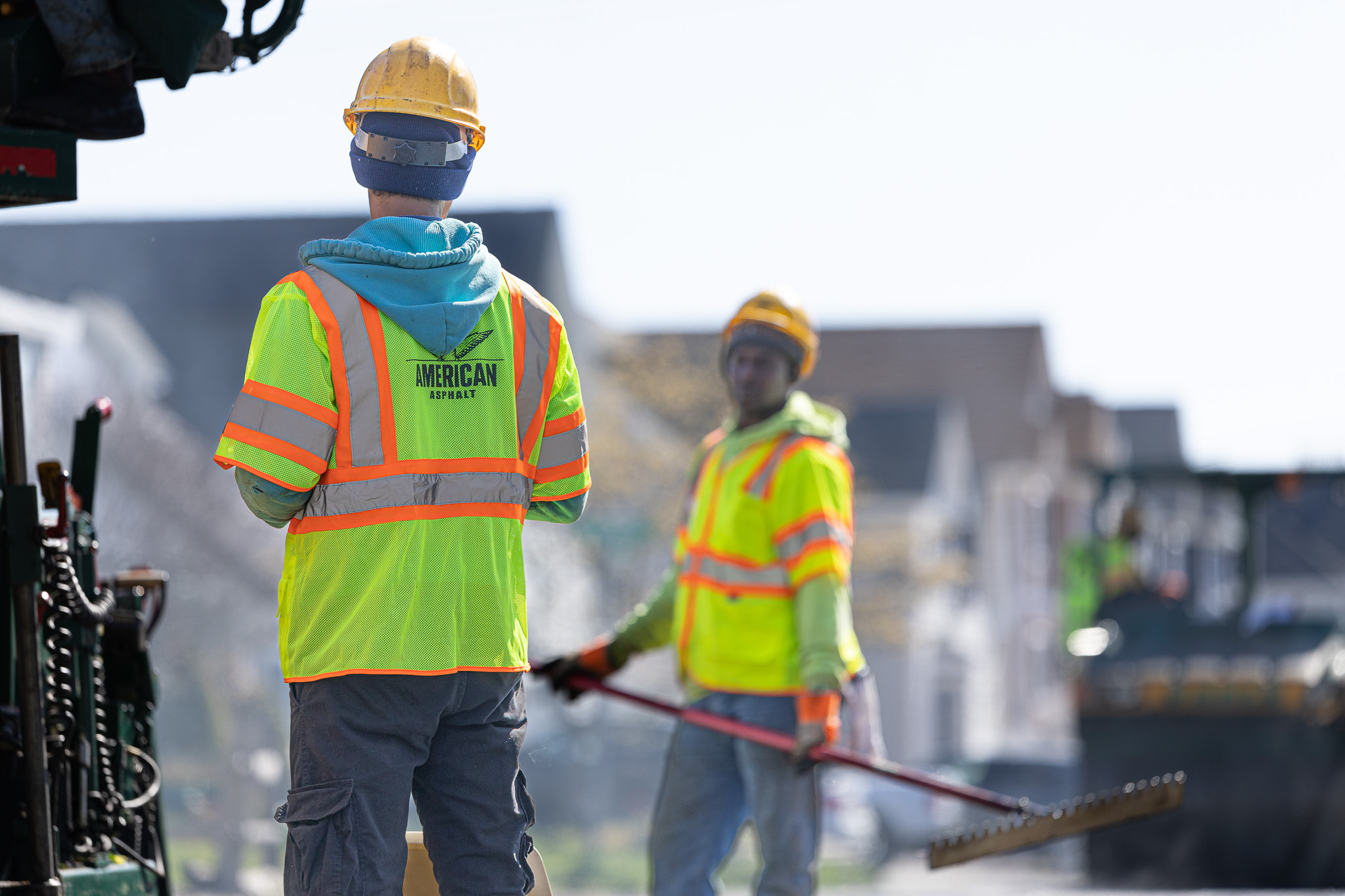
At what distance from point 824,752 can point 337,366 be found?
82.3 inches

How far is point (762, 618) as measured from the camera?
16.4ft

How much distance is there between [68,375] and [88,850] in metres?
19.4

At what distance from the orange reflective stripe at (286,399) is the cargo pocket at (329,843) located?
0.55 metres

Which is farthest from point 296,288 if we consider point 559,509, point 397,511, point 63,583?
point 63,583

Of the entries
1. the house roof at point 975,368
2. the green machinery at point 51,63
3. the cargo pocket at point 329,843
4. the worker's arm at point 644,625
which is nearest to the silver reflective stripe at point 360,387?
the cargo pocket at point 329,843

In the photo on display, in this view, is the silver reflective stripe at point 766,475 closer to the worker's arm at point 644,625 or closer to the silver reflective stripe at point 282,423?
the worker's arm at point 644,625

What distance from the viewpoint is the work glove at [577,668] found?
17.3 feet

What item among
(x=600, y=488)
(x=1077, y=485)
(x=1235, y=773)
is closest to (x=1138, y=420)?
(x=1077, y=485)

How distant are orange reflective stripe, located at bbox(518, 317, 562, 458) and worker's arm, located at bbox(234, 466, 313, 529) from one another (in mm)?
388

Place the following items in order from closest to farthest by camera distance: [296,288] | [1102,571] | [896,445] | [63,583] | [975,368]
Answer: [296,288] → [63,583] → [1102,571] → [896,445] → [975,368]

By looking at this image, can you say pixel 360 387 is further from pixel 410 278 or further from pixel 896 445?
pixel 896 445

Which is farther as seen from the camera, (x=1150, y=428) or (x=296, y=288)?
(x=1150, y=428)

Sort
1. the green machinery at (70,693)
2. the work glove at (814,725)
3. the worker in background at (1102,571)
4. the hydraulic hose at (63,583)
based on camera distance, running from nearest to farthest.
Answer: the green machinery at (70,693) → the hydraulic hose at (63,583) → the work glove at (814,725) → the worker in background at (1102,571)

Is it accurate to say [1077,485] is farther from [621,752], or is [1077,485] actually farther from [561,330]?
[561,330]
